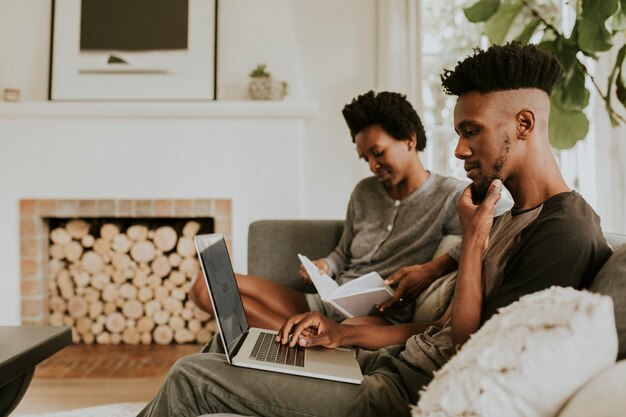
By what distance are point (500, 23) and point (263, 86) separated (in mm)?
1351

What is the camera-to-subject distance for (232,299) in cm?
144

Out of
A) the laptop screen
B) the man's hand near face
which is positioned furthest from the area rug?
the man's hand near face

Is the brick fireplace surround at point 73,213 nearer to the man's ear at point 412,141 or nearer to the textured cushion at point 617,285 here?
the man's ear at point 412,141

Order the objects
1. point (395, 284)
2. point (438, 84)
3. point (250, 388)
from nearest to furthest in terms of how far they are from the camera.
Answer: point (250, 388) < point (395, 284) < point (438, 84)

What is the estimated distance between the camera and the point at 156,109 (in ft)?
10.6

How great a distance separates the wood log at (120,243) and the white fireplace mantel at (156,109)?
71 centimetres

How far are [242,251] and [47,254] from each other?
1.20m

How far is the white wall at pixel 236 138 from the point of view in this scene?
329 centimetres

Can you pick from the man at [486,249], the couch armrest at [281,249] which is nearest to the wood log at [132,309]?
the couch armrest at [281,249]

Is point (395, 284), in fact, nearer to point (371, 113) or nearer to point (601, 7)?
point (371, 113)

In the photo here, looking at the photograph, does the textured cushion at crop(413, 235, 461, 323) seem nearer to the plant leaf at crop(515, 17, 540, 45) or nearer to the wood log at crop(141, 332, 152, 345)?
the plant leaf at crop(515, 17, 540, 45)

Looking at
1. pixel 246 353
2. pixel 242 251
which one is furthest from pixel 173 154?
pixel 246 353

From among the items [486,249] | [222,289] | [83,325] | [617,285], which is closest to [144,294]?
[83,325]

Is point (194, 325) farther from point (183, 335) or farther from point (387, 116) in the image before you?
point (387, 116)
